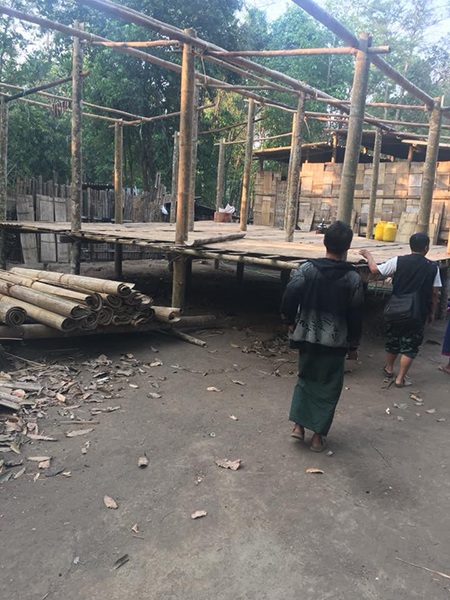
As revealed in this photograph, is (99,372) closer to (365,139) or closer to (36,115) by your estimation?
(365,139)

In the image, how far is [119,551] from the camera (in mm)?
2766

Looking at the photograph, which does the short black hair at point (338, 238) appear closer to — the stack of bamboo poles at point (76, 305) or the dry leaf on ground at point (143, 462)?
the dry leaf on ground at point (143, 462)

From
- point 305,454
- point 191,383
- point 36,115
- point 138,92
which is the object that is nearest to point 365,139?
point 138,92

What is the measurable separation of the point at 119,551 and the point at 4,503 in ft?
3.23

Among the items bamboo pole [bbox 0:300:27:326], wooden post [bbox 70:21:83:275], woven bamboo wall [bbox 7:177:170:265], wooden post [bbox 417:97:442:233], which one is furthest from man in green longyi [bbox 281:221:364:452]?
woven bamboo wall [bbox 7:177:170:265]

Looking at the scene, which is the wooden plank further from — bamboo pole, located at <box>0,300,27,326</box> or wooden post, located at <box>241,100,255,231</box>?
bamboo pole, located at <box>0,300,27,326</box>

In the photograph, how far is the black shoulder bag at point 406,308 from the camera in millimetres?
5461

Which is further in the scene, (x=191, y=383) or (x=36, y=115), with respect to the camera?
(x=36, y=115)

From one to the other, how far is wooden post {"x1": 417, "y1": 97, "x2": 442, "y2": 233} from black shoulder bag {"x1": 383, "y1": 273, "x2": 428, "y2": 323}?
370 cm

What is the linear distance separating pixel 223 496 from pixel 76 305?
3.60m

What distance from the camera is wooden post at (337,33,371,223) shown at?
5527mm

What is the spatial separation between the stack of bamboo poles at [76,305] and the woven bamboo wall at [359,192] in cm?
1192

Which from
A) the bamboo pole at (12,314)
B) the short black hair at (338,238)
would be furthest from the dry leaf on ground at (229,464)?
the bamboo pole at (12,314)

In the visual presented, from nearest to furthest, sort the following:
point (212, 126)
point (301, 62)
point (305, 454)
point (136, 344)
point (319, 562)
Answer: point (319, 562) → point (305, 454) → point (136, 344) → point (212, 126) → point (301, 62)
